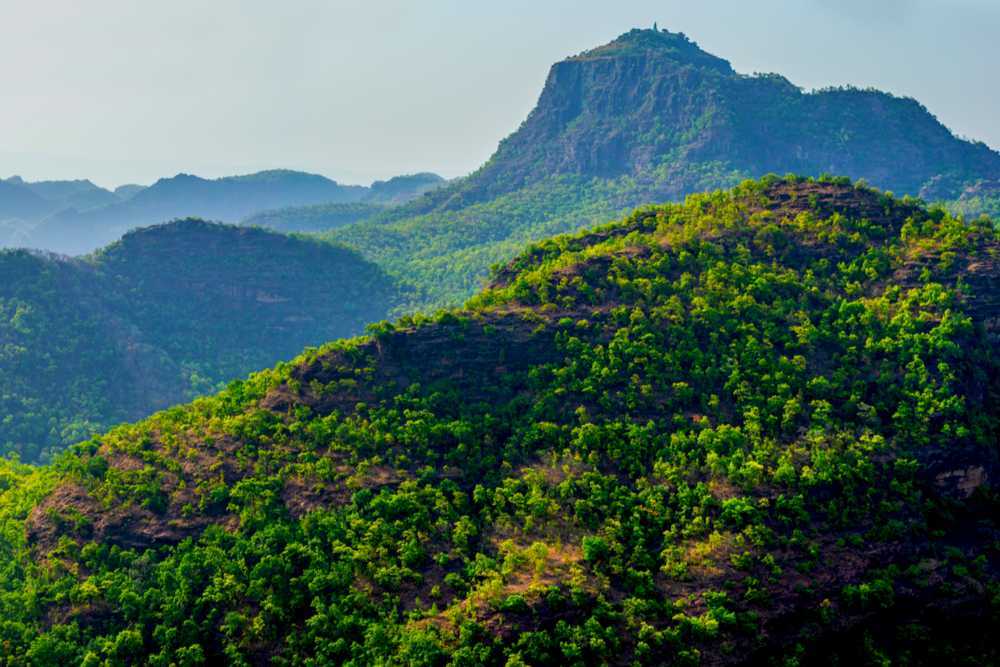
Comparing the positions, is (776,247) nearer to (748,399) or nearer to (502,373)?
(748,399)

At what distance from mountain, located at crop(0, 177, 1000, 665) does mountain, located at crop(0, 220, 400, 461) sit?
251 ft

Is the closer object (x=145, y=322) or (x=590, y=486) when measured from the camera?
(x=590, y=486)

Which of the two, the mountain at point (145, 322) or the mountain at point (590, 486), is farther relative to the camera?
the mountain at point (145, 322)

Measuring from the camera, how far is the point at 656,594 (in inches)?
2040

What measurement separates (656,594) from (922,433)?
25.1 metres

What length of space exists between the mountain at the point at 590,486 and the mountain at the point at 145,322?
251ft

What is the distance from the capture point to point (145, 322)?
178 metres

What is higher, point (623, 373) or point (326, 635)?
point (623, 373)

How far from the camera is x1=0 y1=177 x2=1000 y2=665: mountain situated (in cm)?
5200

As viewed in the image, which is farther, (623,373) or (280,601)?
(623,373)

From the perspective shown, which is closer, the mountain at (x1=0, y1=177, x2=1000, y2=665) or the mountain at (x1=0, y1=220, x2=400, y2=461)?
the mountain at (x1=0, y1=177, x2=1000, y2=665)

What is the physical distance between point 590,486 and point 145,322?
146 meters

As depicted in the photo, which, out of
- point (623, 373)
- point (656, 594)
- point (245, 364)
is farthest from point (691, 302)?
point (245, 364)

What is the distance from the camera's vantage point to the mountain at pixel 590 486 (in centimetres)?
5200
